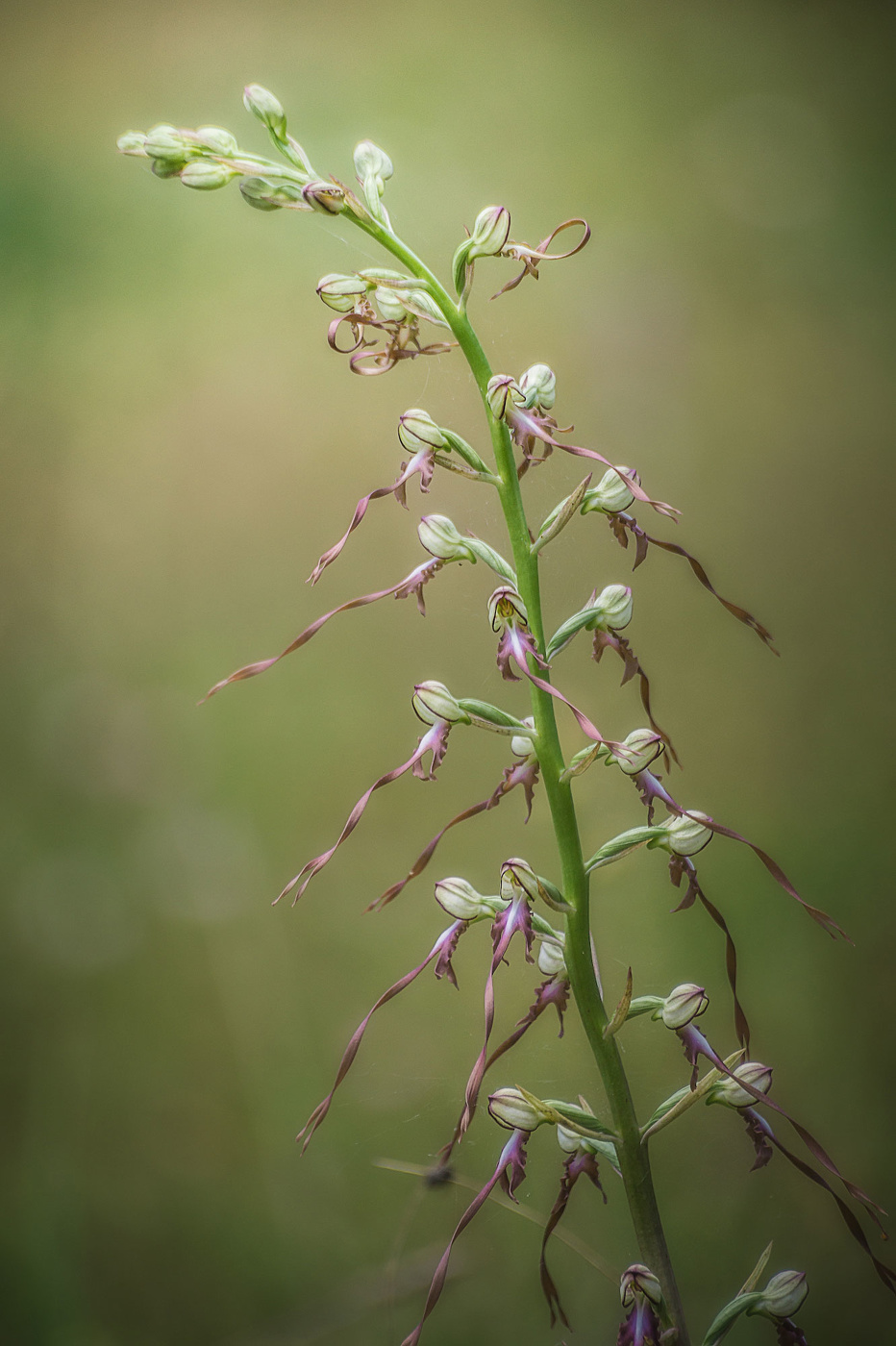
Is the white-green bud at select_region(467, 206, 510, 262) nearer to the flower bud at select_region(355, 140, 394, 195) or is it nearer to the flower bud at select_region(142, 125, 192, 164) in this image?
the flower bud at select_region(355, 140, 394, 195)

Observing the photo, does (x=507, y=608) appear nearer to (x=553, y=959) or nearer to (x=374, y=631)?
(x=553, y=959)

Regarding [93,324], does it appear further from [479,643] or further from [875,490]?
[875,490]

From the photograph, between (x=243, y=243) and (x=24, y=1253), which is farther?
(x=243, y=243)

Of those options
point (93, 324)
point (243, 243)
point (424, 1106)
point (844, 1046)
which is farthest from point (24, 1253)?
point (243, 243)

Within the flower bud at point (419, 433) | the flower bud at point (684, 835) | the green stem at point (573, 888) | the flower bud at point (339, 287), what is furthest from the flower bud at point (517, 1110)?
the flower bud at point (339, 287)

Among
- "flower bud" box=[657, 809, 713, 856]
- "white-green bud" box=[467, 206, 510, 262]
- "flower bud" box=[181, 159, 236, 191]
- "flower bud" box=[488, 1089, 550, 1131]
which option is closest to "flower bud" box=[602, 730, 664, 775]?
"flower bud" box=[657, 809, 713, 856]
